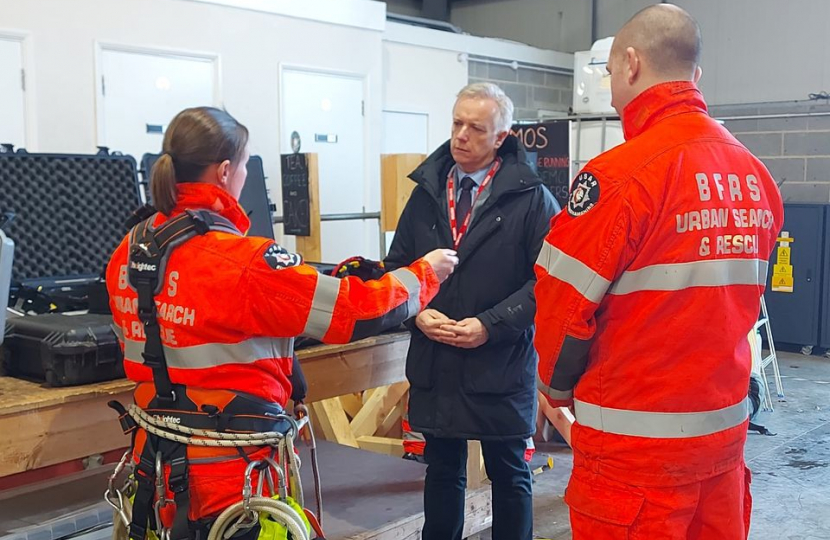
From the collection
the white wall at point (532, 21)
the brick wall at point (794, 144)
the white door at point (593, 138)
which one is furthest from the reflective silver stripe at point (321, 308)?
the white wall at point (532, 21)

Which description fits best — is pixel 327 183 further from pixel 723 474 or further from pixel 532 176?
pixel 723 474

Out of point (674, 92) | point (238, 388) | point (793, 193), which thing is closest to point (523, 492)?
point (238, 388)

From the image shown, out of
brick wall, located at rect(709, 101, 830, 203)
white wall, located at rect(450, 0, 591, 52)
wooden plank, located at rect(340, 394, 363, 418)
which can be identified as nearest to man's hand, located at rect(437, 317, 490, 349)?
wooden plank, located at rect(340, 394, 363, 418)

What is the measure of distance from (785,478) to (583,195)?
3.11m

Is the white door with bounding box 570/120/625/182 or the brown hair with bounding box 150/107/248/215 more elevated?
the white door with bounding box 570/120/625/182

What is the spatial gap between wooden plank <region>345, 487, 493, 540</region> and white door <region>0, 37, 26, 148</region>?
Result: 9.52 ft

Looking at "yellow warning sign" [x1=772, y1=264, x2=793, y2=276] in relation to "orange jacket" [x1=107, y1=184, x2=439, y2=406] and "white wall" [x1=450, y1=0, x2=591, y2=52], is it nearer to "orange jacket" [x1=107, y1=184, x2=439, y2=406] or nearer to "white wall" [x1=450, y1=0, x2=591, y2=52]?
"white wall" [x1=450, y1=0, x2=591, y2=52]

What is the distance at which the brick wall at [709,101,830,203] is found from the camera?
280 inches

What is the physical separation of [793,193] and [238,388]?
678 cm

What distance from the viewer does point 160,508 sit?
160 centimetres

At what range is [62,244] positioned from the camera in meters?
2.49

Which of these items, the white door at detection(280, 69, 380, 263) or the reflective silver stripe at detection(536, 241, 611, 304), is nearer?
the reflective silver stripe at detection(536, 241, 611, 304)

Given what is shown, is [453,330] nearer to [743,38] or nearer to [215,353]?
[215,353]

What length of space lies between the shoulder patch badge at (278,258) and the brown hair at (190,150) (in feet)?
0.64
